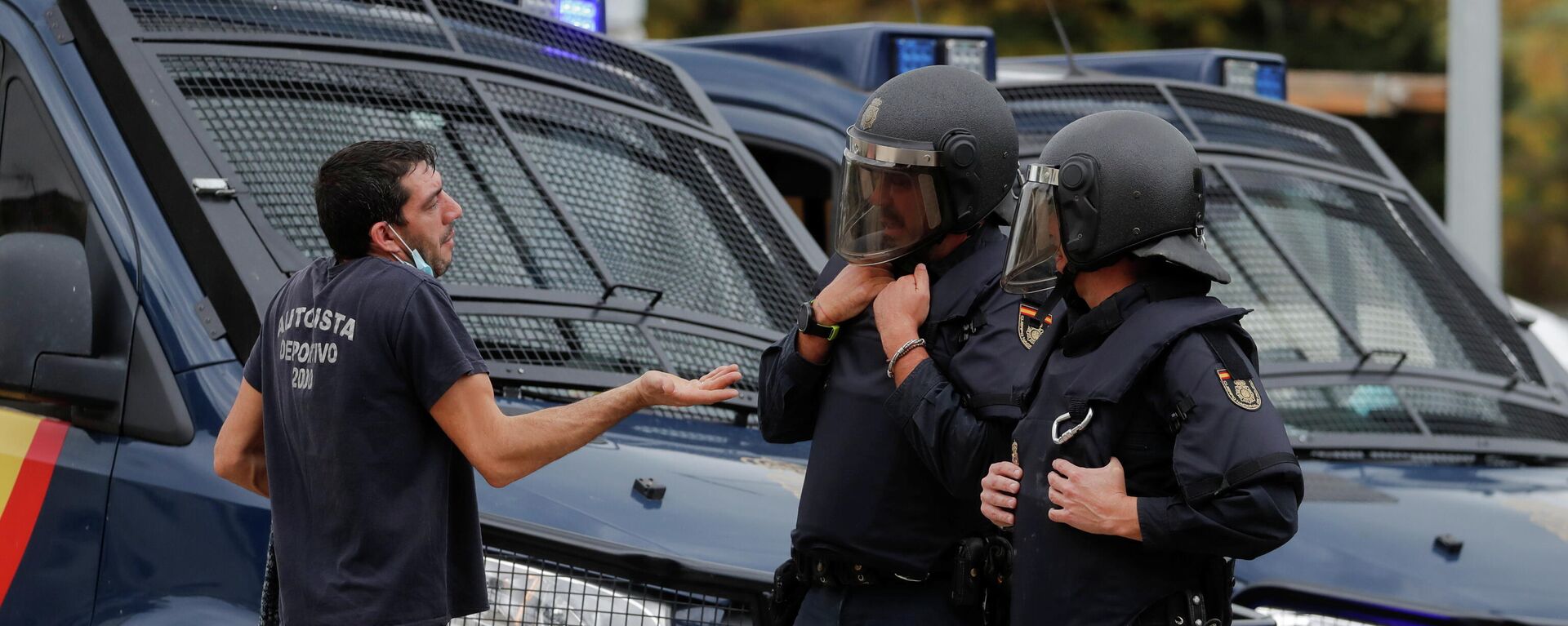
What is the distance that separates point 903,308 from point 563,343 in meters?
1.21

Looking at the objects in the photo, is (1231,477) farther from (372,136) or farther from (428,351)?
(372,136)

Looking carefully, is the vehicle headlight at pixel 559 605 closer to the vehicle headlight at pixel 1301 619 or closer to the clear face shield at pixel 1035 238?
the clear face shield at pixel 1035 238

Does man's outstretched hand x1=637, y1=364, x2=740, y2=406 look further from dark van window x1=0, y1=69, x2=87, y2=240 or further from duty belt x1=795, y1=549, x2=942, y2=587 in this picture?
dark van window x1=0, y1=69, x2=87, y2=240

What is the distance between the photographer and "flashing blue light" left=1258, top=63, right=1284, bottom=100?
6473 mm

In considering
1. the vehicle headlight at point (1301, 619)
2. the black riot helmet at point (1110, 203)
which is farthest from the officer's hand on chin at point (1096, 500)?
the vehicle headlight at point (1301, 619)

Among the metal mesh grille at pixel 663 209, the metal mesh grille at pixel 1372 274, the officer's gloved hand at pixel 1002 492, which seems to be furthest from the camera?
the metal mesh grille at pixel 1372 274

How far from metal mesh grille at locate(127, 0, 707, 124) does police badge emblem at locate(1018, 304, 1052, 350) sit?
2.08 m

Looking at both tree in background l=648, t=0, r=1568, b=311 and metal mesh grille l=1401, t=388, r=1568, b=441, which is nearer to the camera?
metal mesh grille l=1401, t=388, r=1568, b=441

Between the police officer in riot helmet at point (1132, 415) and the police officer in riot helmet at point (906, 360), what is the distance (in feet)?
0.40

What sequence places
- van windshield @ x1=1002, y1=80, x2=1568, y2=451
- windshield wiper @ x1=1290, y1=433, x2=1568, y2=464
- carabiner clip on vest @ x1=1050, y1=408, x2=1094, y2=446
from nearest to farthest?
1. carabiner clip on vest @ x1=1050, y1=408, x2=1094, y2=446
2. windshield wiper @ x1=1290, y1=433, x2=1568, y2=464
3. van windshield @ x1=1002, y1=80, x2=1568, y2=451

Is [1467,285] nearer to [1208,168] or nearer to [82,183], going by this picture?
[1208,168]

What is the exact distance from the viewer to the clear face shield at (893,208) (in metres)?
2.96

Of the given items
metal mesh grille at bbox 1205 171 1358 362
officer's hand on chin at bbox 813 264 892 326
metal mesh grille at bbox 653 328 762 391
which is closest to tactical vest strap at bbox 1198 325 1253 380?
officer's hand on chin at bbox 813 264 892 326

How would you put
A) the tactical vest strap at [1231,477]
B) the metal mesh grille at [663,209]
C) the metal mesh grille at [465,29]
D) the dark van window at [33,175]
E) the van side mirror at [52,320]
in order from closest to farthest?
1. the tactical vest strap at [1231,477]
2. the van side mirror at [52,320]
3. the dark van window at [33,175]
4. the metal mesh grille at [465,29]
5. the metal mesh grille at [663,209]
